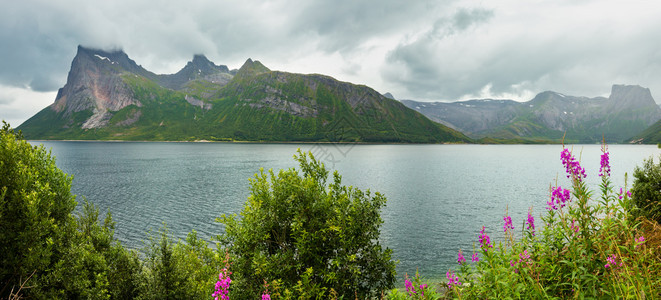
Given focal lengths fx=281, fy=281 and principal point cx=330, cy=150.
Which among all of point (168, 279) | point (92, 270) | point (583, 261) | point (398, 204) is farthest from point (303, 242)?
point (398, 204)

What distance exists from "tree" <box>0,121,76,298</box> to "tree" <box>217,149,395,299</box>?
10.3 meters

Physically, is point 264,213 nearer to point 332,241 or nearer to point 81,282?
point 332,241

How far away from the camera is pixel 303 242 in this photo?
560 inches

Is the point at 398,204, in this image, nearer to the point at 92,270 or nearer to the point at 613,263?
the point at 92,270

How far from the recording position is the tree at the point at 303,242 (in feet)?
46.1

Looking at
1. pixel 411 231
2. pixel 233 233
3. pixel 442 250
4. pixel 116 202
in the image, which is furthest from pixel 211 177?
pixel 233 233

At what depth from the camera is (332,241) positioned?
15242 mm

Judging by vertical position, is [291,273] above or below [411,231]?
above

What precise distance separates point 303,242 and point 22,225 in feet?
53.7

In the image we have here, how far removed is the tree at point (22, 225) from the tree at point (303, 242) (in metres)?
10.3

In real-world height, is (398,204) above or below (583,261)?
below

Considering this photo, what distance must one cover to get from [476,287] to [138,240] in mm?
56816

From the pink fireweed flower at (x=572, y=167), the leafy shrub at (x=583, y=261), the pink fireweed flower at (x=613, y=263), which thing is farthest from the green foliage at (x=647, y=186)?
the pink fireweed flower at (x=613, y=263)

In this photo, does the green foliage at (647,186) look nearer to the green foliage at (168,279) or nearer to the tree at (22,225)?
the green foliage at (168,279)
